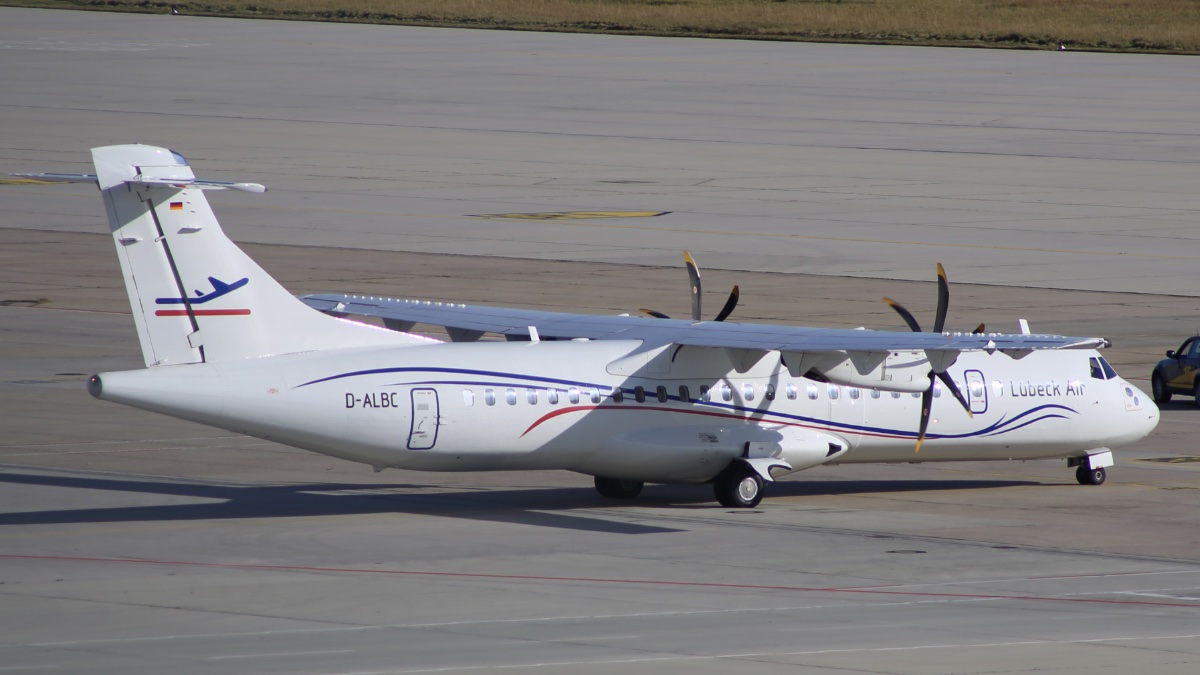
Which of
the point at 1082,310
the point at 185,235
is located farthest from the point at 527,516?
the point at 1082,310

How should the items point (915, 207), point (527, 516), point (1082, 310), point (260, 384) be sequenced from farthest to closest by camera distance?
point (915, 207), point (1082, 310), point (527, 516), point (260, 384)

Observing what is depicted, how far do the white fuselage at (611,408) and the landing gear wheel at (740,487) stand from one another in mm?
249

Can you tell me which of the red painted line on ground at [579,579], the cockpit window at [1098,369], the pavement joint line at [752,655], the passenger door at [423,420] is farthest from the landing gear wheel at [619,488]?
the pavement joint line at [752,655]

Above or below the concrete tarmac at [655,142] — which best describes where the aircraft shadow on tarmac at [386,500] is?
below

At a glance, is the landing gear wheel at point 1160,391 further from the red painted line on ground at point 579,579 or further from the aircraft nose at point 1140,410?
the red painted line on ground at point 579,579

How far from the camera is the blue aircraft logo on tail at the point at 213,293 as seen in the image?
90.2 feet

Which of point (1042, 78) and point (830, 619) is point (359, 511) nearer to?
point (830, 619)

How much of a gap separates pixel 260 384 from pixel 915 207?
47.6m

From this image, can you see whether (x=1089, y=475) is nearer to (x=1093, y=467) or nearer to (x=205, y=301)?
(x=1093, y=467)

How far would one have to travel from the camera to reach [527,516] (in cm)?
2994

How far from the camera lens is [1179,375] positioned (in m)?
42.7

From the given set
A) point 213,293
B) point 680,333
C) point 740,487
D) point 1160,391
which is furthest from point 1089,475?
point 213,293

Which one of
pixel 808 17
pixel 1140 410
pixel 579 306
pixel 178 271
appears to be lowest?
pixel 1140 410

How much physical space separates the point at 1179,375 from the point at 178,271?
24470mm
